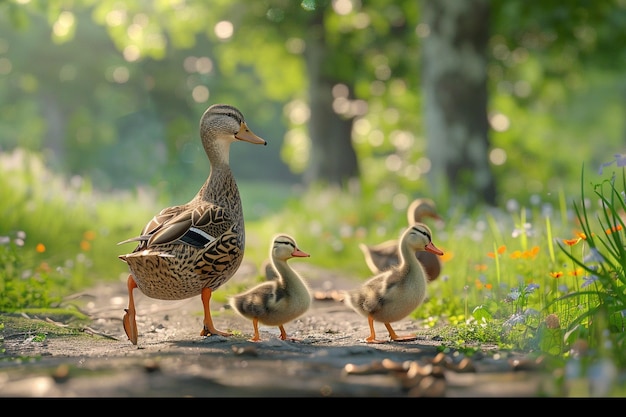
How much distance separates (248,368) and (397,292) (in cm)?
175

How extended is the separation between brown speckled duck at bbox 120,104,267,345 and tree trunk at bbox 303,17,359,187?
519 inches

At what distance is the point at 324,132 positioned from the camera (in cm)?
2016

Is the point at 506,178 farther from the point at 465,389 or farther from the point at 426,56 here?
the point at 465,389

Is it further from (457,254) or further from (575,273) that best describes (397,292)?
(457,254)

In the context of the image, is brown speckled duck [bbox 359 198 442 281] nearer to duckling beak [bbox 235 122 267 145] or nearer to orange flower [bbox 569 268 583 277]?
orange flower [bbox 569 268 583 277]

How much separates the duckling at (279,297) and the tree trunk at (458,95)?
7.86 metres

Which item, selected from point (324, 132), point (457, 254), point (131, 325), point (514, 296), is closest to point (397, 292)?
point (514, 296)

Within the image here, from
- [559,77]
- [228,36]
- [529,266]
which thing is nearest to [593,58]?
[559,77]

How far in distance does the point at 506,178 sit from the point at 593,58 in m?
4.47

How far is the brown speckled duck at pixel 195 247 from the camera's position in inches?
221

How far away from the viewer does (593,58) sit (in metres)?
17.1

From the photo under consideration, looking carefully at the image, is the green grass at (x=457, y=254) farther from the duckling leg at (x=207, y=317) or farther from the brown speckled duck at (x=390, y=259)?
the duckling leg at (x=207, y=317)

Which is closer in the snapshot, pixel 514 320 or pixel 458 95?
pixel 514 320
